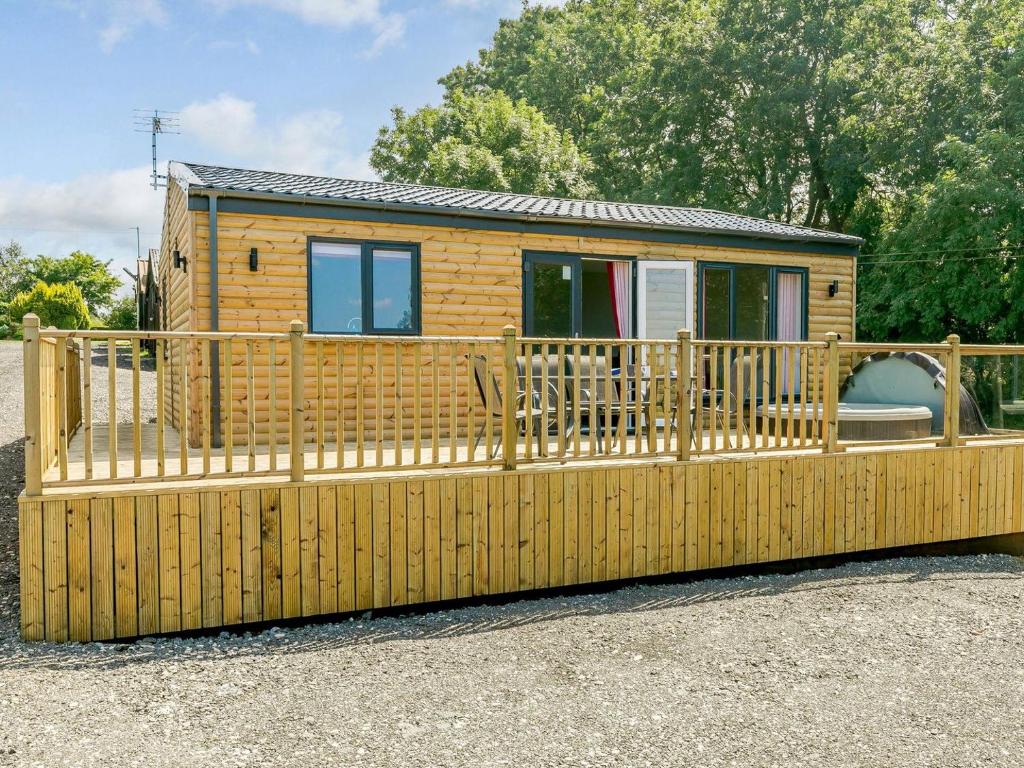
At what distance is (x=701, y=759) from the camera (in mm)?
2816

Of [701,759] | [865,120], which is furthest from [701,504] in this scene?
[865,120]

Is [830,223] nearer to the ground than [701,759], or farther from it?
farther from it

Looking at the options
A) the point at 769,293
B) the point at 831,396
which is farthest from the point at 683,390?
the point at 769,293

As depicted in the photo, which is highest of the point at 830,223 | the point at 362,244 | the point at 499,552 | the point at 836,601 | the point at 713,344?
the point at 830,223

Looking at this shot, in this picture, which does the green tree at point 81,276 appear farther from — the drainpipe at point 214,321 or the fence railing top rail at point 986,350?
the fence railing top rail at point 986,350

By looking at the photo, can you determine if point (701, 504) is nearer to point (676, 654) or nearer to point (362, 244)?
point (676, 654)


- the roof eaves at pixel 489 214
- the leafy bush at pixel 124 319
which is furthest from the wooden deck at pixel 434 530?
the leafy bush at pixel 124 319

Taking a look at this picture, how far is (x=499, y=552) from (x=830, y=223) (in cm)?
1913

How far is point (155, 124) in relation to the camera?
23.5 meters

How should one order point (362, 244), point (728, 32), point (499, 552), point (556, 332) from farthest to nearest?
point (728, 32)
point (556, 332)
point (362, 244)
point (499, 552)

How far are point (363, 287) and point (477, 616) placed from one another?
356 centimetres

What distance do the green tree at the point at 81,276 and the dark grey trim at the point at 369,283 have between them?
34.7 m

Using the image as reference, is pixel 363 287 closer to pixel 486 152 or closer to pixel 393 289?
pixel 393 289

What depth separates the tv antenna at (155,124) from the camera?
23.0m
